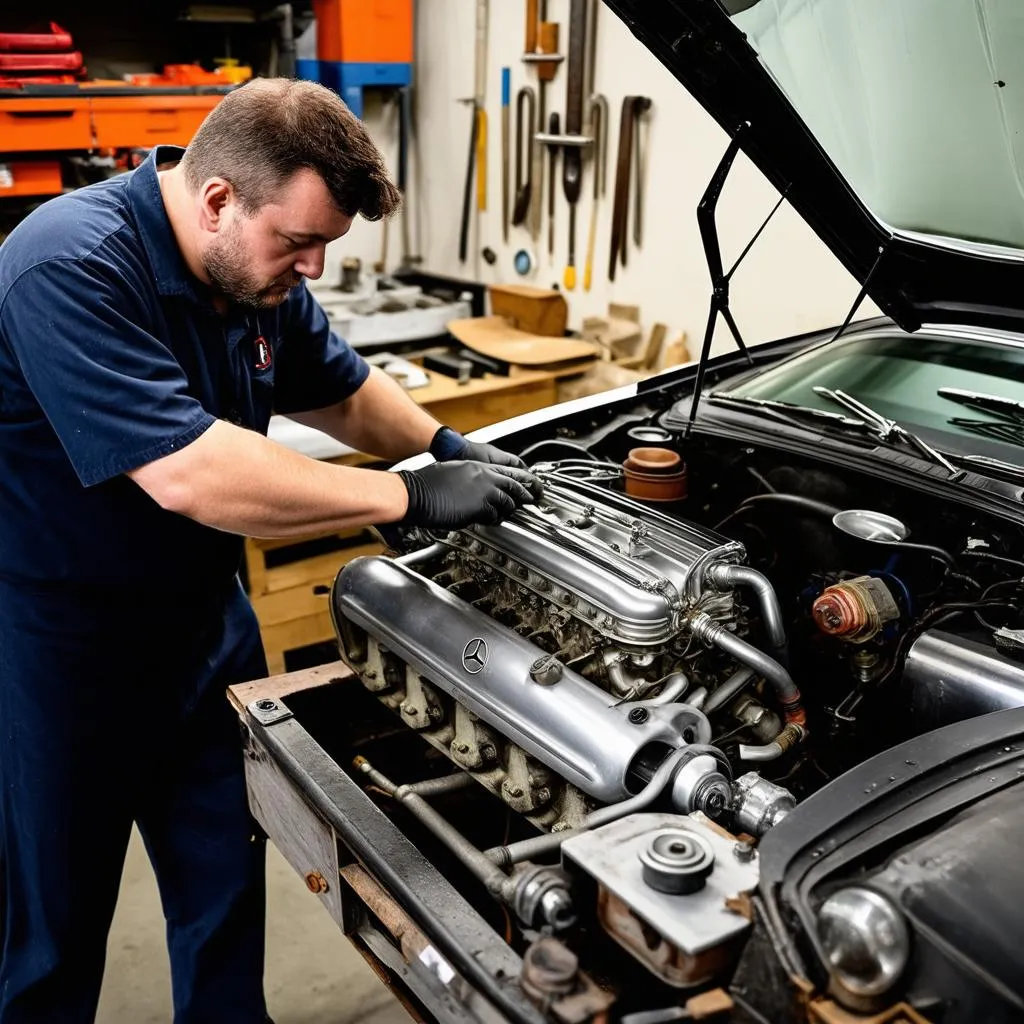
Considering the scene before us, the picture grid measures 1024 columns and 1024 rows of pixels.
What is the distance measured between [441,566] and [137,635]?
0.56m

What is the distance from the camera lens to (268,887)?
2717mm

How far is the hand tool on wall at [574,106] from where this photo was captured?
3895 millimetres

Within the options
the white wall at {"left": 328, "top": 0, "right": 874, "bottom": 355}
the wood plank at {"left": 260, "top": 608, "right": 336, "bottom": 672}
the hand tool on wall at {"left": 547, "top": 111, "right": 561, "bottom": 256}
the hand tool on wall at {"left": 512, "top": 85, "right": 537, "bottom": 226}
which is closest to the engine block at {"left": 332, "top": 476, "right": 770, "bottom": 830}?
the wood plank at {"left": 260, "top": 608, "right": 336, "bottom": 672}

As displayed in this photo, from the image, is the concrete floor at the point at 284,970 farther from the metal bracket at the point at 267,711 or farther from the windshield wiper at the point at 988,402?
the windshield wiper at the point at 988,402

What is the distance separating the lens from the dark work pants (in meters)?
1.80

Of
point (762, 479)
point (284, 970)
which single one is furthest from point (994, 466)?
point (284, 970)

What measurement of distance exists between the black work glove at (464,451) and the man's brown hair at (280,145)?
576mm

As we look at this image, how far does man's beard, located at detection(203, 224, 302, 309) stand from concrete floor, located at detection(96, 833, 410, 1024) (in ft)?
5.13

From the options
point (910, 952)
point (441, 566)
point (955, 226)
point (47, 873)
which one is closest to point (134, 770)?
point (47, 873)

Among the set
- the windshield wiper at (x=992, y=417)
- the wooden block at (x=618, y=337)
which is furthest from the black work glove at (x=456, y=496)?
the wooden block at (x=618, y=337)

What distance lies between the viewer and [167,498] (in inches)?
60.8

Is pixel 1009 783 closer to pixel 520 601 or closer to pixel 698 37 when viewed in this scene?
pixel 520 601

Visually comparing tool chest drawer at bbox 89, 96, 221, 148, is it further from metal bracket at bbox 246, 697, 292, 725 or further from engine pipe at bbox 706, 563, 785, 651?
engine pipe at bbox 706, 563, 785, 651

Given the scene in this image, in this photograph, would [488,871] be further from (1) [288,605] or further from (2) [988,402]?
(1) [288,605]
